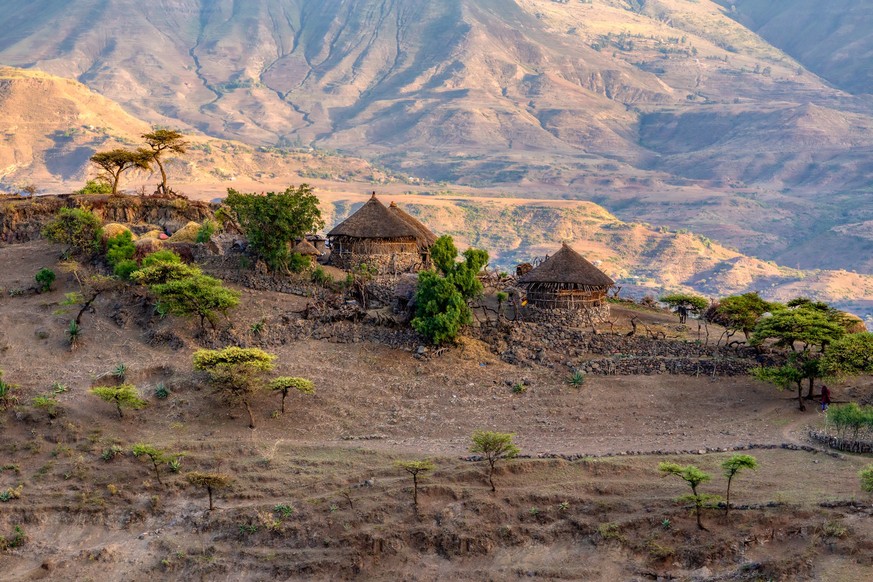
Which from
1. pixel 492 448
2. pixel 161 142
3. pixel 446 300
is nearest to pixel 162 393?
pixel 446 300

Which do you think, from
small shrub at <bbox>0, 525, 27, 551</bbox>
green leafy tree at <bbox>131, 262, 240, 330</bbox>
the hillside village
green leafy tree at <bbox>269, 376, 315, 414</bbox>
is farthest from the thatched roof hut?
small shrub at <bbox>0, 525, 27, 551</bbox>

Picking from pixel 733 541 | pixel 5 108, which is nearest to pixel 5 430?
pixel 733 541

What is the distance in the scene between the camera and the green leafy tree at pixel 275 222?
151ft

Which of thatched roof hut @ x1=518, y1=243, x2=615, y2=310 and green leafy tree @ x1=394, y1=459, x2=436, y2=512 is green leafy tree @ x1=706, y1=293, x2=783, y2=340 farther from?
green leafy tree @ x1=394, y1=459, x2=436, y2=512

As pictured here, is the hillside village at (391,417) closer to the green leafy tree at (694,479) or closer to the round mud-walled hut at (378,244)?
the green leafy tree at (694,479)

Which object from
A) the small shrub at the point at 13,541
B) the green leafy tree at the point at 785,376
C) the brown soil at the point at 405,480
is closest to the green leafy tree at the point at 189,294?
the brown soil at the point at 405,480


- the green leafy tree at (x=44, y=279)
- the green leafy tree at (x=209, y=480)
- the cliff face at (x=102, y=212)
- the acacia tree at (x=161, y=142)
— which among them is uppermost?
the acacia tree at (x=161, y=142)

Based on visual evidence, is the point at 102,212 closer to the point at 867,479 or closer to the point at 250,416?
the point at 250,416

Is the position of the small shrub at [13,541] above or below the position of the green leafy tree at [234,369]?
below

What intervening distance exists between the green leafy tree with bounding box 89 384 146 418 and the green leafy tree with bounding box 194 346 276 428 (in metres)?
2.29

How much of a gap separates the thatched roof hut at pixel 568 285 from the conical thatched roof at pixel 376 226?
26.0 ft

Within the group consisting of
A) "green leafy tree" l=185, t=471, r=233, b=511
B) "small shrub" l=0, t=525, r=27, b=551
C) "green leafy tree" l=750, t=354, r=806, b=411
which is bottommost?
"small shrub" l=0, t=525, r=27, b=551

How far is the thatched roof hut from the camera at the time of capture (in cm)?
4516

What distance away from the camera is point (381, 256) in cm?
5069
